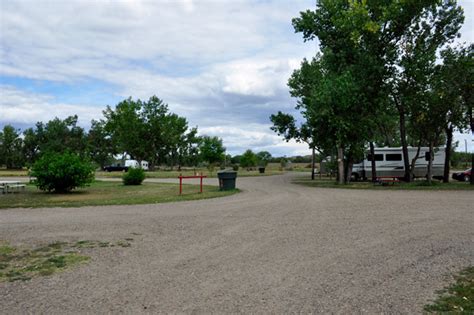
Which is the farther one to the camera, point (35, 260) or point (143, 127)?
point (143, 127)

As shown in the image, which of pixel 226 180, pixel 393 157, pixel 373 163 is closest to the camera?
pixel 226 180

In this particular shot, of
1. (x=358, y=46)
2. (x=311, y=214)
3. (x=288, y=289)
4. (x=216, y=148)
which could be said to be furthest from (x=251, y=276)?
(x=216, y=148)

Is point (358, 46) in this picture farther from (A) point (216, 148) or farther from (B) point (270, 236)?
(A) point (216, 148)

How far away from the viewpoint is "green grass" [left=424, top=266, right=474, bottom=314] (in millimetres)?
4160

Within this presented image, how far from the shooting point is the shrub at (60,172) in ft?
63.5

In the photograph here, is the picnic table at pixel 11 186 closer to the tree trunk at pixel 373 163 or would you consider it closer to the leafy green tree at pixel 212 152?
the tree trunk at pixel 373 163

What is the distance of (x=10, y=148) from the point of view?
88688mm

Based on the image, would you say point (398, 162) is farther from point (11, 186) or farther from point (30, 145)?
point (30, 145)

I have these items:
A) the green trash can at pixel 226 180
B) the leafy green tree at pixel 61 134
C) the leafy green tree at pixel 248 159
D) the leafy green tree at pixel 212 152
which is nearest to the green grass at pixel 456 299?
the green trash can at pixel 226 180

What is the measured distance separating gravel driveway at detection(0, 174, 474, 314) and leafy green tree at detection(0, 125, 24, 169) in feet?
282

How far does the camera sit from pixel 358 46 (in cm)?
2697

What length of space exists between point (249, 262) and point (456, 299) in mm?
2788

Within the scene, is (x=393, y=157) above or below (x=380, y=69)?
below

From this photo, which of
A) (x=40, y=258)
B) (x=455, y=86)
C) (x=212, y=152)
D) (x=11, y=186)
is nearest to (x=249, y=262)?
(x=40, y=258)
